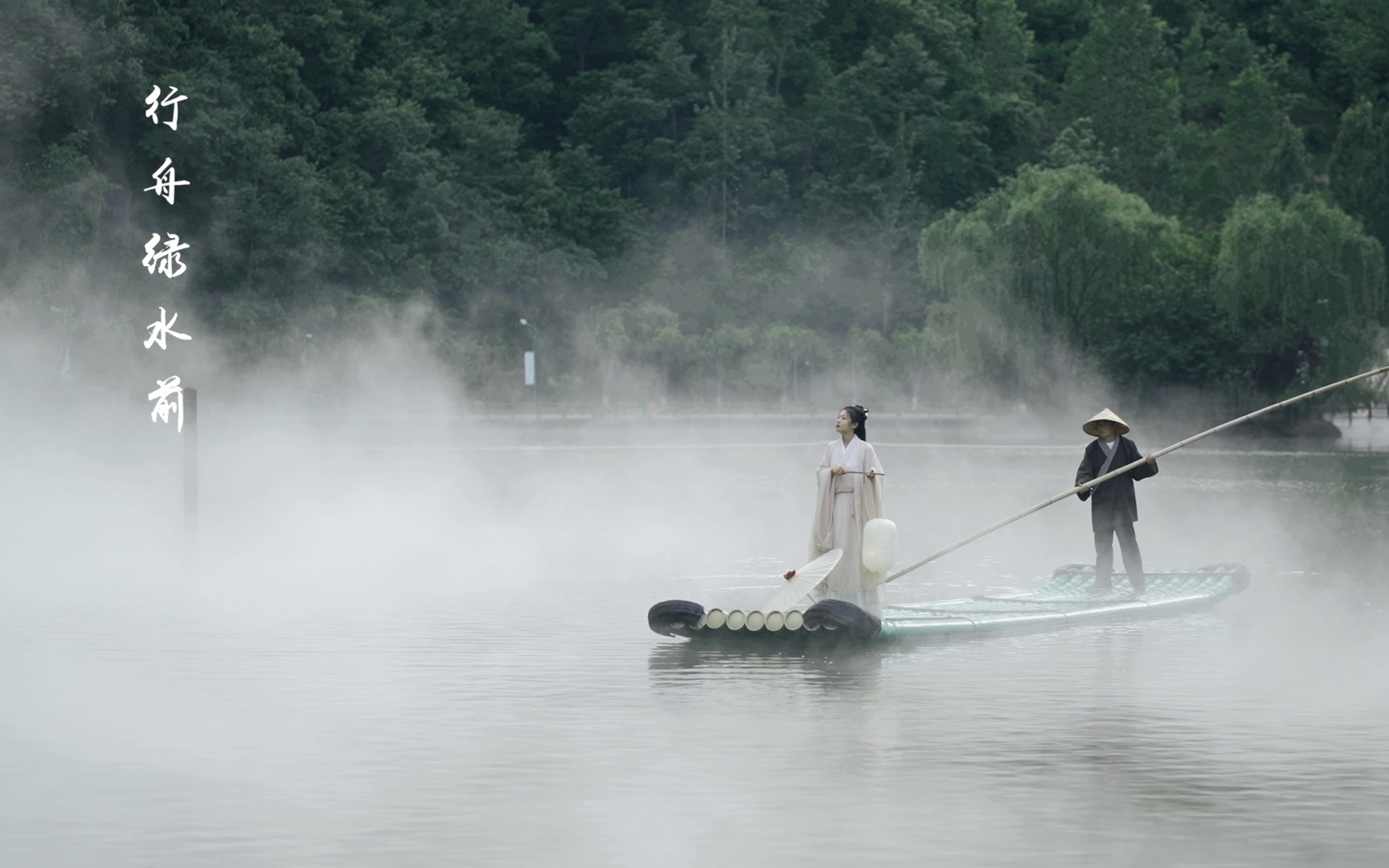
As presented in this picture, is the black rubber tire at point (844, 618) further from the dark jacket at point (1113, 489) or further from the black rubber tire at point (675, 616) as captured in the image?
the dark jacket at point (1113, 489)

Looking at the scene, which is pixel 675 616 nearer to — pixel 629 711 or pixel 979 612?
pixel 979 612

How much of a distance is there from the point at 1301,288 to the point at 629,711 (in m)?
57.7

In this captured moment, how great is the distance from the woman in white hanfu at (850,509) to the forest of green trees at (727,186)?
51.5m

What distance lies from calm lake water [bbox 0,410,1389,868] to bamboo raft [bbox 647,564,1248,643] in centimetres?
18

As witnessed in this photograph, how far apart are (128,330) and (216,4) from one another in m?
30.2

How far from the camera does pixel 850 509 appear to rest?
17094mm

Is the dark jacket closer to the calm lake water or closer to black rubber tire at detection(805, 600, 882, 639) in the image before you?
the calm lake water

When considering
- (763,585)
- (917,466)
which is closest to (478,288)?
(917,466)

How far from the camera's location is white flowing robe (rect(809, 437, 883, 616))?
17.1m

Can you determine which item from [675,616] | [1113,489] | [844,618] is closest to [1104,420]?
[1113,489]

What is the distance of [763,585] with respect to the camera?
2166cm

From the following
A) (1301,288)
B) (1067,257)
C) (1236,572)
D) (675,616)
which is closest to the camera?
(675,616)

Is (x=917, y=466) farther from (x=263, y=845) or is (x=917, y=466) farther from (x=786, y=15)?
(x=786, y=15)

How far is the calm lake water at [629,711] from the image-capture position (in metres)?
9.68
